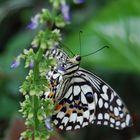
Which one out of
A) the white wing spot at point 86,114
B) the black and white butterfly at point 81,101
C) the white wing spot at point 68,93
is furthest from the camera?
the white wing spot at point 86,114

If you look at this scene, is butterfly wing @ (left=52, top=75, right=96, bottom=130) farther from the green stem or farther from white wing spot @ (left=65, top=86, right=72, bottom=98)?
the green stem

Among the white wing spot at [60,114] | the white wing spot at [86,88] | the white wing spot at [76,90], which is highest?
the white wing spot at [86,88]

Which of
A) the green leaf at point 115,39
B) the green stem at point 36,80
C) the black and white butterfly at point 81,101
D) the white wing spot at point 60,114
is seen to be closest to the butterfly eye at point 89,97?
the black and white butterfly at point 81,101

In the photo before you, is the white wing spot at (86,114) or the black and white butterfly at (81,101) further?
the white wing spot at (86,114)

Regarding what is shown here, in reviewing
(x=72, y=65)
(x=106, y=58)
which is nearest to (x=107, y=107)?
(x=72, y=65)

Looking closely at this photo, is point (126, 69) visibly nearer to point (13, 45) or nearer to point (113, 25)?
point (113, 25)

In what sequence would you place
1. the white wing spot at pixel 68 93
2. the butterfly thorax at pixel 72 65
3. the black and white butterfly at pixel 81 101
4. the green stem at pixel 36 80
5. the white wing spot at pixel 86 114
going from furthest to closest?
the white wing spot at pixel 86 114 → the white wing spot at pixel 68 93 → the black and white butterfly at pixel 81 101 → the butterfly thorax at pixel 72 65 → the green stem at pixel 36 80

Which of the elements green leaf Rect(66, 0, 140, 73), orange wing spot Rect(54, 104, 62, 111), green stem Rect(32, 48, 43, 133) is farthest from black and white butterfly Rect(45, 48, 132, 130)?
green leaf Rect(66, 0, 140, 73)

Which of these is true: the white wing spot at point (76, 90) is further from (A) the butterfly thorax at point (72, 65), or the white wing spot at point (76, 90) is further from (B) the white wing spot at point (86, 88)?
(A) the butterfly thorax at point (72, 65)
